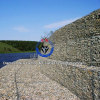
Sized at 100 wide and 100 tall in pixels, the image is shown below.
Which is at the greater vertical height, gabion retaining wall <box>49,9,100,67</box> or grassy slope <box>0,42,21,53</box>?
gabion retaining wall <box>49,9,100,67</box>

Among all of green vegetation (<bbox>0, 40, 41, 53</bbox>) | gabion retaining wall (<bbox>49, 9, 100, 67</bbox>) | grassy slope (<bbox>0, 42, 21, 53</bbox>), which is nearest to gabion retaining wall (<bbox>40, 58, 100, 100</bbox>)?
gabion retaining wall (<bbox>49, 9, 100, 67</bbox>)

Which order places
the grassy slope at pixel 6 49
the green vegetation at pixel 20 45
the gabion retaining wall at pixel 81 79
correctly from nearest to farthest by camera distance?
the gabion retaining wall at pixel 81 79
the grassy slope at pixel 6 49
the green vegetation at pixel 20 45

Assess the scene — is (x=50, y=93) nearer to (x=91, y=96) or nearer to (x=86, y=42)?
(x=91, y=96)

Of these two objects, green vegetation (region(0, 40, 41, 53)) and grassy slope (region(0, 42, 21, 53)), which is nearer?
grassy slope (region(0, 42, 21, 53))

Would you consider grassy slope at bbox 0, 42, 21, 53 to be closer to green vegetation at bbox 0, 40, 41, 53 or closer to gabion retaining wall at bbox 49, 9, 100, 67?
green vegetation at bbox 0, 40, 41, 53

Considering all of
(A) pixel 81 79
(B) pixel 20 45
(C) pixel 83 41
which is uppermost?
(C) pixel 83 41

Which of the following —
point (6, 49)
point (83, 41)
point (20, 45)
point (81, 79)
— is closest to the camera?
point (81, 79)

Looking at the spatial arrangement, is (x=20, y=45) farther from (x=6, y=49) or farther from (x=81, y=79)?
Result: (x=81, y=79)

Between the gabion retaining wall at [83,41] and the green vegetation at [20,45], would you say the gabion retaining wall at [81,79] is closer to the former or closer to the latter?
the gabion retaining wall at [83,41]

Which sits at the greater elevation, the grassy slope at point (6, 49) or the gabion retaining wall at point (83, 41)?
the gabion retaining wall at point (83, 41)

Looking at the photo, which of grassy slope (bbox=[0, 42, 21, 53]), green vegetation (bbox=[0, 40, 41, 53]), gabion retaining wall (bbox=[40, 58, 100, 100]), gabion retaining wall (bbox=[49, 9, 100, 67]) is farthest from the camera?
green vegetation (bbox=[0, 40, 41, 53])

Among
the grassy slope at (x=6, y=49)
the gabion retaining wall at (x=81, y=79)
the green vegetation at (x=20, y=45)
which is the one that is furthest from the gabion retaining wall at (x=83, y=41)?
the green vegetation at (x=20, y=45)

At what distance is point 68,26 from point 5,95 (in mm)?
4367

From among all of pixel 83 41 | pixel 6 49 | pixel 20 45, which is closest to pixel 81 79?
pixel 83 41
